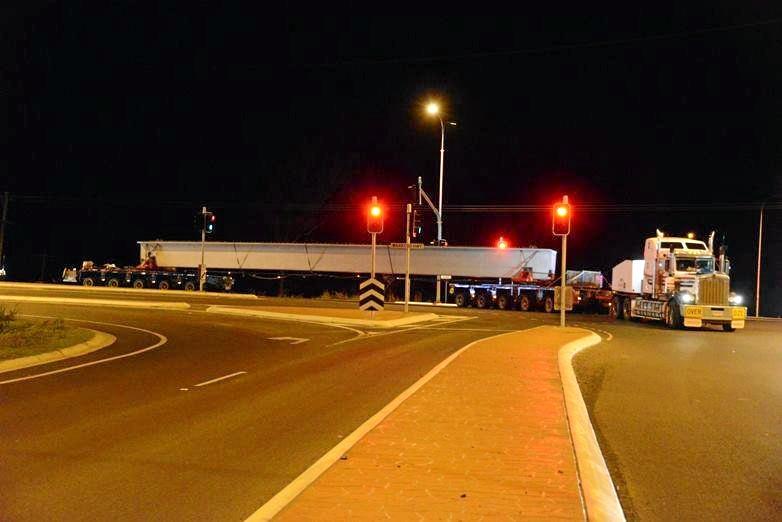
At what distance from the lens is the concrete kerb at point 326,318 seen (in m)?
27.1

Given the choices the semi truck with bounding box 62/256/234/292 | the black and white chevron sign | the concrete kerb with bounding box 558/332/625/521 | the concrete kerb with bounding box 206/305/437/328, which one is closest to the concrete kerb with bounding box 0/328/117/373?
the concrete kerb with bounding box 206/305/437/328

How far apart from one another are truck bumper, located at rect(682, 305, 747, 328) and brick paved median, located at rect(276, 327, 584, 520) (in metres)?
20.4

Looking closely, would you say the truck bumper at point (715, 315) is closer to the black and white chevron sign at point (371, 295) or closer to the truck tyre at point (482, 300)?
the black and white chevron sign at point (371, 295)

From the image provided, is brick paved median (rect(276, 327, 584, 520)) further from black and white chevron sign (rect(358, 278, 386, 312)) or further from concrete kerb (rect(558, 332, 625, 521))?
black and white chevron sign (rect(358, 278, 386, 312))

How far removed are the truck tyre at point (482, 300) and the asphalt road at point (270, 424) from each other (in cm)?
2697

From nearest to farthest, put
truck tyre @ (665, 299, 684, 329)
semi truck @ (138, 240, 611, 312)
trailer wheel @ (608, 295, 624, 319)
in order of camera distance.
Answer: truck tyre @ (665, 299, 684, 329) < trailer wheel @ (608, 295, 624, 319) < semi truck @ (138, 240, 611, 312)

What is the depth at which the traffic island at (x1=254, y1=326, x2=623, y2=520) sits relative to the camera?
598cm

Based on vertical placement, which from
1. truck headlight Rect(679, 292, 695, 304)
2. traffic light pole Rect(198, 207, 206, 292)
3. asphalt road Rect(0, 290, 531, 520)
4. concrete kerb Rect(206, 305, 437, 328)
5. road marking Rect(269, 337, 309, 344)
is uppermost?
traffic light pole Rect(198, 207, 206, 292)

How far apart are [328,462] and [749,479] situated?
4.11 m

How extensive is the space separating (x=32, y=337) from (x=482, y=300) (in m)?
32.0

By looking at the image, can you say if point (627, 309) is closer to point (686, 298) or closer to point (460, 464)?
point (686, 298)

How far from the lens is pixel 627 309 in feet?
122

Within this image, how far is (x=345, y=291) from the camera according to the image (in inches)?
2215

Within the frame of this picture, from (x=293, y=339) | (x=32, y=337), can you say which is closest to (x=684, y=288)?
(x=293, y=339)
